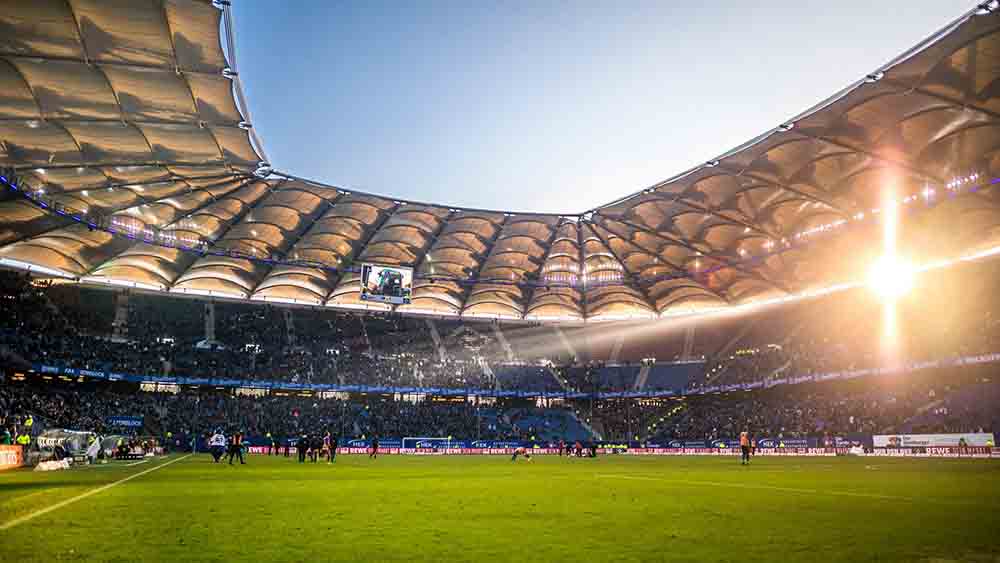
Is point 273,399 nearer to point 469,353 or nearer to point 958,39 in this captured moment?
point 469,353

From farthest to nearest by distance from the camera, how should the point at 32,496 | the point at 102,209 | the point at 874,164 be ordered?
the point at 102,209
the point at 874,164
the point at 32,496

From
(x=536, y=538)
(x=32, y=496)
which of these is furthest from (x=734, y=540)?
(x=32, y=496)

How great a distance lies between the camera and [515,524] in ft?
28.1

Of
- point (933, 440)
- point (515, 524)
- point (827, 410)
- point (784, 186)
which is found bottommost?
point (933, 440)

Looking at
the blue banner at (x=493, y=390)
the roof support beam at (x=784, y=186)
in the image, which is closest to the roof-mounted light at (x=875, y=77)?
the roof support beam at (x=784, y=186)

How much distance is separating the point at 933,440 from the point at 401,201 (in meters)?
35.0

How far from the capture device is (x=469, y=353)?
75.1 m

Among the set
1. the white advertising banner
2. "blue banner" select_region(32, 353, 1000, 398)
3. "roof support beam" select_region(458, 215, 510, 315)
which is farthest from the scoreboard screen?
the white advertising banner

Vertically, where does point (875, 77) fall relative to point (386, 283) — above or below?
above

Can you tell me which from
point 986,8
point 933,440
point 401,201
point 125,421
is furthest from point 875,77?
point 125,421

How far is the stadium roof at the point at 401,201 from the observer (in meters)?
27.2

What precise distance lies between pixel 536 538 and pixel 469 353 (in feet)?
223

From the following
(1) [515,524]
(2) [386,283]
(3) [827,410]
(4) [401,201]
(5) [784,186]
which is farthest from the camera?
(3) [827,410]

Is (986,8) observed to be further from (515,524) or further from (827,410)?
(827,410)
